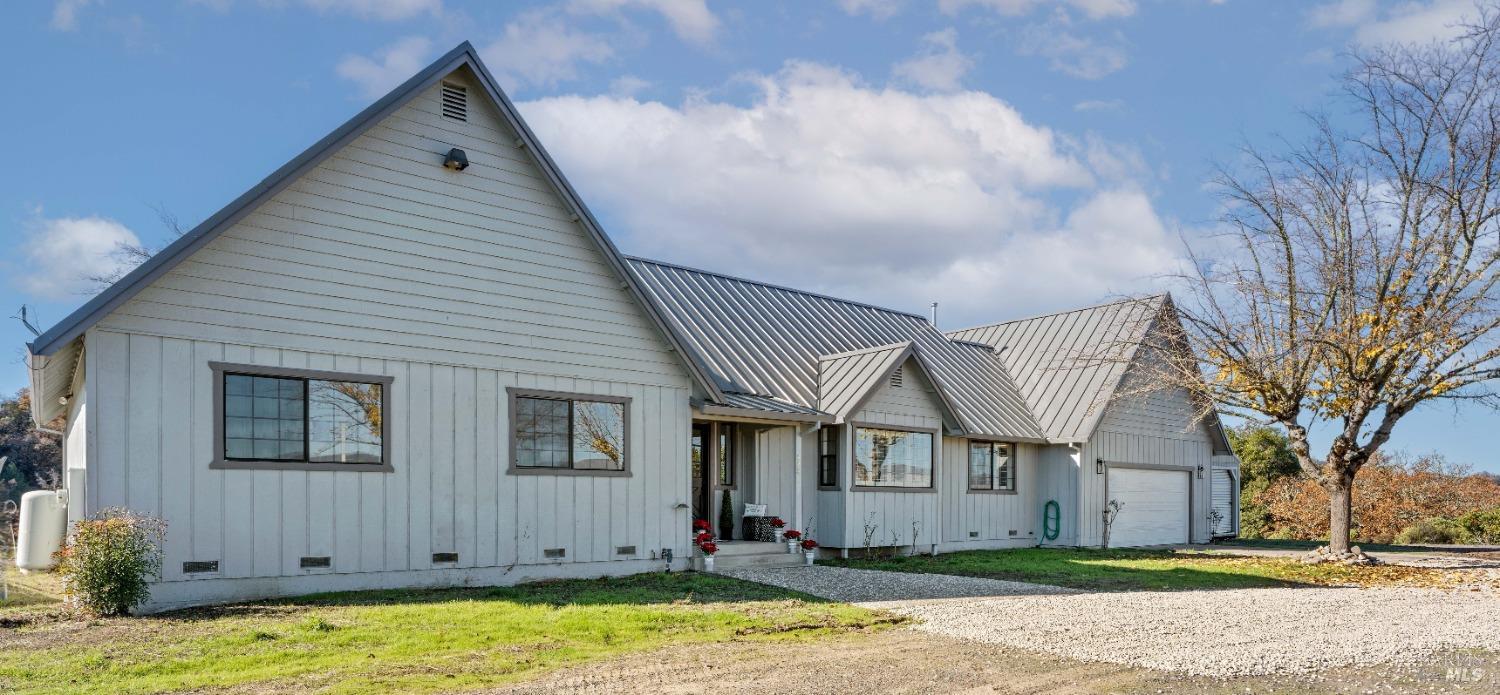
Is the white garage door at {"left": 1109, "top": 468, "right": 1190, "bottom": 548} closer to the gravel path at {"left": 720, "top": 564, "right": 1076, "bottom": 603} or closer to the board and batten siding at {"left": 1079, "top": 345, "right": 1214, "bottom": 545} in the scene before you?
the board and batten siding at {"left": 1079, "top": 345, "right": 1214, "bottom": 545}

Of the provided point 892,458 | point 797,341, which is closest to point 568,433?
point 892,458

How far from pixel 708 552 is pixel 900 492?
4.73m

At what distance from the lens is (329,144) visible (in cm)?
1195

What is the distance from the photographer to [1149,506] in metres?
24.6

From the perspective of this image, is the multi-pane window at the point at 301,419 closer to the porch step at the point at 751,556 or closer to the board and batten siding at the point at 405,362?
the board and batten siding at the point at 405,362

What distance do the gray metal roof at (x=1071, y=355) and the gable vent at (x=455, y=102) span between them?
42.8ft

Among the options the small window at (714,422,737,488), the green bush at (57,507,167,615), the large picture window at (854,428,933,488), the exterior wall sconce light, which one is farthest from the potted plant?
the green bush at (57,507,167,615)

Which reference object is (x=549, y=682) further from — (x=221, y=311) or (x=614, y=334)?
(x=614, y=334)

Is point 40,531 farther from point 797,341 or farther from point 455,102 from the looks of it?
point 797,341

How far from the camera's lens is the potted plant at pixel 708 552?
1539 centimetres

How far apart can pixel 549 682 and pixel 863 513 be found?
36.7 ft

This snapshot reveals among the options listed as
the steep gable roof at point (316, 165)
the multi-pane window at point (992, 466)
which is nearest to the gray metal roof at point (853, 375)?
the steep gable roof at point (316, 165)

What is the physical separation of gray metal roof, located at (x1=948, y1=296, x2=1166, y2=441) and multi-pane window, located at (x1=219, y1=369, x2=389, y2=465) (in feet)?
46.6

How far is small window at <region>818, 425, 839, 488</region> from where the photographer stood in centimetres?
1822
